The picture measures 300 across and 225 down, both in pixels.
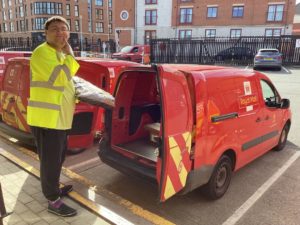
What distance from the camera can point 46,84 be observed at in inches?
112

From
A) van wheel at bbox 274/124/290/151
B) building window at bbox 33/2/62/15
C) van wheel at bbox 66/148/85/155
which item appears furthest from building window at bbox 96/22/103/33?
van wheel at bbox 274/124/290/151

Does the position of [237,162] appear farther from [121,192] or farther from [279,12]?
[279,12]

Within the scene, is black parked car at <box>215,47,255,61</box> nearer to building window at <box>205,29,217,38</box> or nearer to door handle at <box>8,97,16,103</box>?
building window at <box>205,29,217,38</box>

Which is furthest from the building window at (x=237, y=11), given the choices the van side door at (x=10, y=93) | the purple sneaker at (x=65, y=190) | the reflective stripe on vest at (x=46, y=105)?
the reflective stripe on vest at (x=46, y=105)

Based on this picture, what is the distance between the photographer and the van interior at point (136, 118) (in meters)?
3.93

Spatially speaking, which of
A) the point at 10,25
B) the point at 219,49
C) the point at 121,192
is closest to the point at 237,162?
the point at 121,192

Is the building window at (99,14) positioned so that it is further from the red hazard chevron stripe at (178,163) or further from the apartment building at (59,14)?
the red hazard chevron stripe at (178,163)

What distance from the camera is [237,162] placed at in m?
Answer: 3.94

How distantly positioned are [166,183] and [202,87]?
1.16 m

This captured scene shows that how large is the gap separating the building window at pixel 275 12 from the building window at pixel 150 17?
48.1 ft

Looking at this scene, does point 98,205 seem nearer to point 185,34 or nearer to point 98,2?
point 185,34

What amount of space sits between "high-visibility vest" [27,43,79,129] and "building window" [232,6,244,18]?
36073 mm

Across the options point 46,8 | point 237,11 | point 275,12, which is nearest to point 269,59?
point 275,12

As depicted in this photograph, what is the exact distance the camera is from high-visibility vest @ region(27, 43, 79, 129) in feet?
9.18
